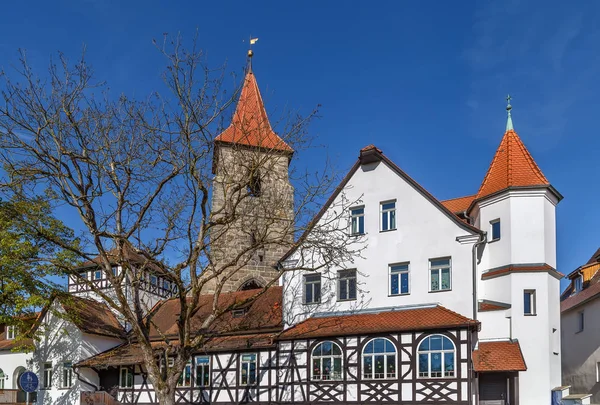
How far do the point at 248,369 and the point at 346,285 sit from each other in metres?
4.74

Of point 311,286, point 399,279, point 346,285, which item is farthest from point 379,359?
point 311,286

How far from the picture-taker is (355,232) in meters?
25.7

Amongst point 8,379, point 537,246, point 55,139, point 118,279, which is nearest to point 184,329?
point 118,279

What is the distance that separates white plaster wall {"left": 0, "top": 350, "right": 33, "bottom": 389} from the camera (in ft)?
106

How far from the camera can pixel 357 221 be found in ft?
84.6

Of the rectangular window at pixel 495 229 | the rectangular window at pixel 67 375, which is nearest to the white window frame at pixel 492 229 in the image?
the rectangular window at pixel 495 229

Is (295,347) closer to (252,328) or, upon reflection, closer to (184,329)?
(252,328)

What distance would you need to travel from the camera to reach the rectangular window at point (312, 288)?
84.8 feet

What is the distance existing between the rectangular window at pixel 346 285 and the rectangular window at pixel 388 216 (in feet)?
6.53

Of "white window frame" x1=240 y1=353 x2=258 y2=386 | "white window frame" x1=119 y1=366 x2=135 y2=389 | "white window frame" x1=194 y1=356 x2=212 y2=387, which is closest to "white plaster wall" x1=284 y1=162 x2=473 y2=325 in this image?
"white window frame" x1=240 y1=353 x2=258 y2=386

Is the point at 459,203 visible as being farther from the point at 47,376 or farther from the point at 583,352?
the point at 47,376

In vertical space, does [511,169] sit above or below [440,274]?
above

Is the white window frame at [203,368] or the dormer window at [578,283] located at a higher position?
the dormer window at [578,283]

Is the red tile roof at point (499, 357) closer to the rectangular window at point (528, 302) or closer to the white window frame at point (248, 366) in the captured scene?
the rectangular window at point (528, 302)
